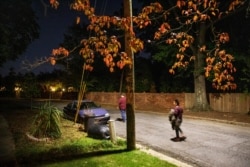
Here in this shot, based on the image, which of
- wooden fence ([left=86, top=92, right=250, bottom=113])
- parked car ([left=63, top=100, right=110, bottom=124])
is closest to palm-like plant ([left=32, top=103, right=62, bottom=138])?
parked car ([left=63, top=100, right=110, bottom=124])

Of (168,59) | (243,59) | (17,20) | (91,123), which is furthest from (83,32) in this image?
(91,123)

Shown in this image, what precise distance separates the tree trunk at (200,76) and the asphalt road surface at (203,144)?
886 cm

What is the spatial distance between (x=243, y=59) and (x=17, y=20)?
20.7m

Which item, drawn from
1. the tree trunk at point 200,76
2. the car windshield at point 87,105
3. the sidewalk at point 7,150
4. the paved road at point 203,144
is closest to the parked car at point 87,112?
the car windshield at point 87,105

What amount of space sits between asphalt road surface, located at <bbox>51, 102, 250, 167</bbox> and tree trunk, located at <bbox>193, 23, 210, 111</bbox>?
8857 millimetres

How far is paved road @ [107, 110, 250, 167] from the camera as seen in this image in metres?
10.1

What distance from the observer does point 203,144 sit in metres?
12.6

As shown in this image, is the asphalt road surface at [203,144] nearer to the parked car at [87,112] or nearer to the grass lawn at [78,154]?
the grass lawn at [78,154]

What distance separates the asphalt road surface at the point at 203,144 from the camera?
1012 cm

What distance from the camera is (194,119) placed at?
2208 centimetres

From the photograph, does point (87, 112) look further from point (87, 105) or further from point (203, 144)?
point (203, 144)

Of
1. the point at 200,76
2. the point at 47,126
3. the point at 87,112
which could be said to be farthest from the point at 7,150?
the point at 200,76

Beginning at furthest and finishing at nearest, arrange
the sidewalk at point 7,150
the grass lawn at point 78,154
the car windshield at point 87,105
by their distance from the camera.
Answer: the car windshield at point 87,105
the grass lawn at point 78,154
the sidewalk at point 7,150

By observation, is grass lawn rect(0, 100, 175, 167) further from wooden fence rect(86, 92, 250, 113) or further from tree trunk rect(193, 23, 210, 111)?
tree trunk rect(193, 23, 210, 111)
